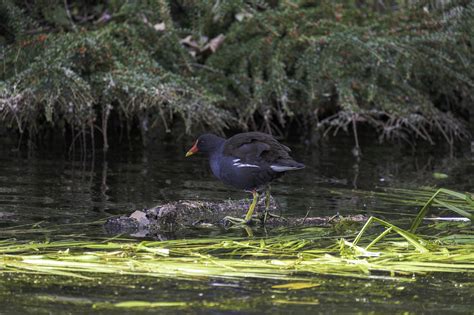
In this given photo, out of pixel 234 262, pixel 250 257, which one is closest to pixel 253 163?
pixel 250 257

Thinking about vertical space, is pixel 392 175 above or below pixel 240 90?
→ below

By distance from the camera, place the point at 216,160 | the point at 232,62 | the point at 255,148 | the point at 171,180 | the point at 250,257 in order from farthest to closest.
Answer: the point at 232,62, the point at 171,180, the point at 216,160, the point at 255,148, the point at 250,257

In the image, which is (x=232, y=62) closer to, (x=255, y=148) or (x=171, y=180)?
(x=171, y=180)

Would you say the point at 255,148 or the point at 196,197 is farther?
the point at 196,197

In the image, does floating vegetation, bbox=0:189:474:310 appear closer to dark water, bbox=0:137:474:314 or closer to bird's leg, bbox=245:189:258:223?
dark water, bbox=0:137:474:314

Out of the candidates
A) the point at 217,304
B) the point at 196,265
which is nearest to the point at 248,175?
the point at 196,265

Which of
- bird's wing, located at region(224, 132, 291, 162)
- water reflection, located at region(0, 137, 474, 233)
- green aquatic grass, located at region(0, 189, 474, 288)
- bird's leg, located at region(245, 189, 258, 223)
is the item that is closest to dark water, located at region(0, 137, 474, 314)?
water reflection, located at region(0, 137, 474, 233)

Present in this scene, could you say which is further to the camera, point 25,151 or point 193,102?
point 25,151

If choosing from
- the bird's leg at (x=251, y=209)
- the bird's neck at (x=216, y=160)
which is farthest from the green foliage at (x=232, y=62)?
the bird's leg at (x=251, y=209)

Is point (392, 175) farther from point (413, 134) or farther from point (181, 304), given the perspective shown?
point (181, 304)

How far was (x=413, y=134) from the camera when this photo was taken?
35.8 ft

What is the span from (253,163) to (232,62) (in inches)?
137

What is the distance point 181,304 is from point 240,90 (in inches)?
217

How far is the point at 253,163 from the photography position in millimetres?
6336
